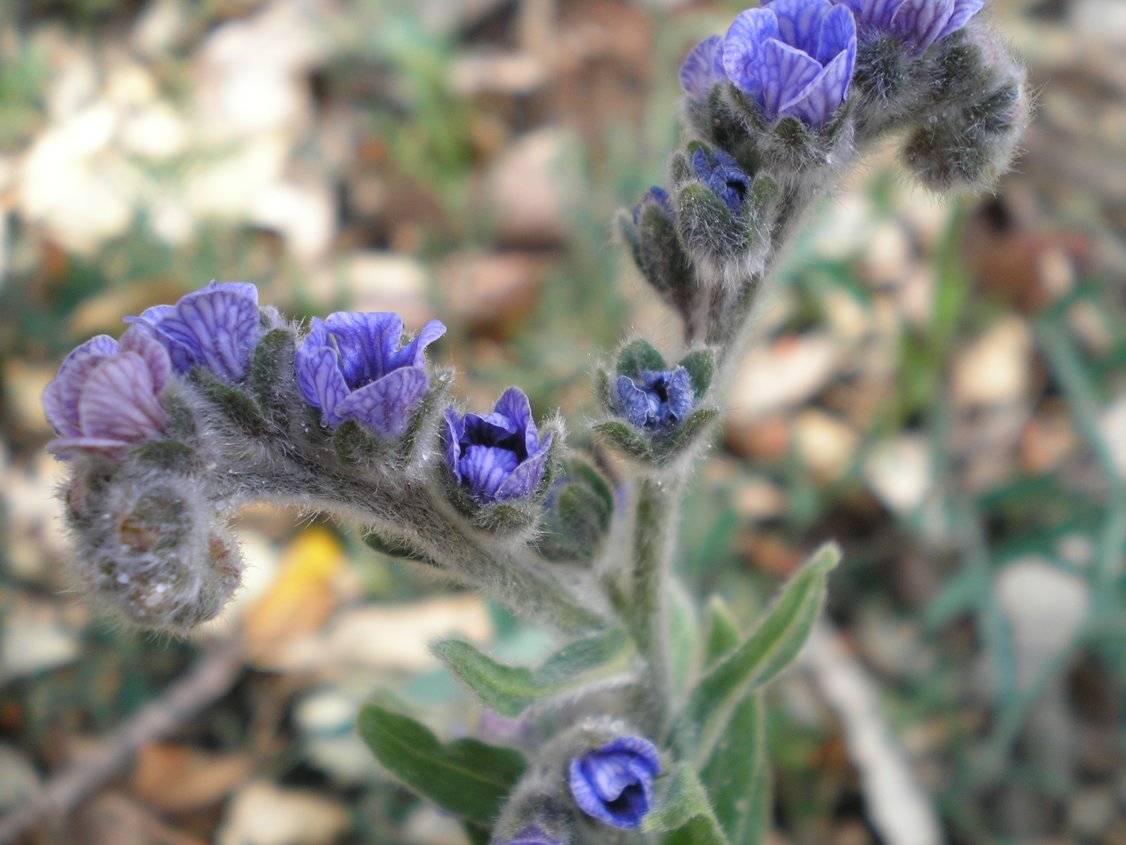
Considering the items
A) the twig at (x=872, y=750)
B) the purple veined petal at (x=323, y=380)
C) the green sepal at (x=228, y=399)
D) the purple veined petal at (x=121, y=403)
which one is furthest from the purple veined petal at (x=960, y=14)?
the twig at (x=872, y=750)

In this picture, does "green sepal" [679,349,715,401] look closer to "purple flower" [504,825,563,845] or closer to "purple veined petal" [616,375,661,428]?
"purple veined petal" [616,375,661,428]

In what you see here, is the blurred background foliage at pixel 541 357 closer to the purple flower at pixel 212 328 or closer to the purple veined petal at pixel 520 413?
the purple veined petal at pixel 520 413

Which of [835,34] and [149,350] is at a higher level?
[835,34]

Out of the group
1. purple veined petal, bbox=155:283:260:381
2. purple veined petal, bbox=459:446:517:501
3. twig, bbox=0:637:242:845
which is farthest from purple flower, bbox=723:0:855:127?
twig, bbox=0:637:242:845

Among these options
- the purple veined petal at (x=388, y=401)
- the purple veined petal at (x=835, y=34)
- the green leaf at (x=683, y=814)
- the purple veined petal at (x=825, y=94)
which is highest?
the purple veined petal at (x=835, y=34)

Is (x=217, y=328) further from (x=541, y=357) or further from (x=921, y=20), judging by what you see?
(x=541, y=357)

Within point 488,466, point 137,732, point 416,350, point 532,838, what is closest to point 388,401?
point 416,350
